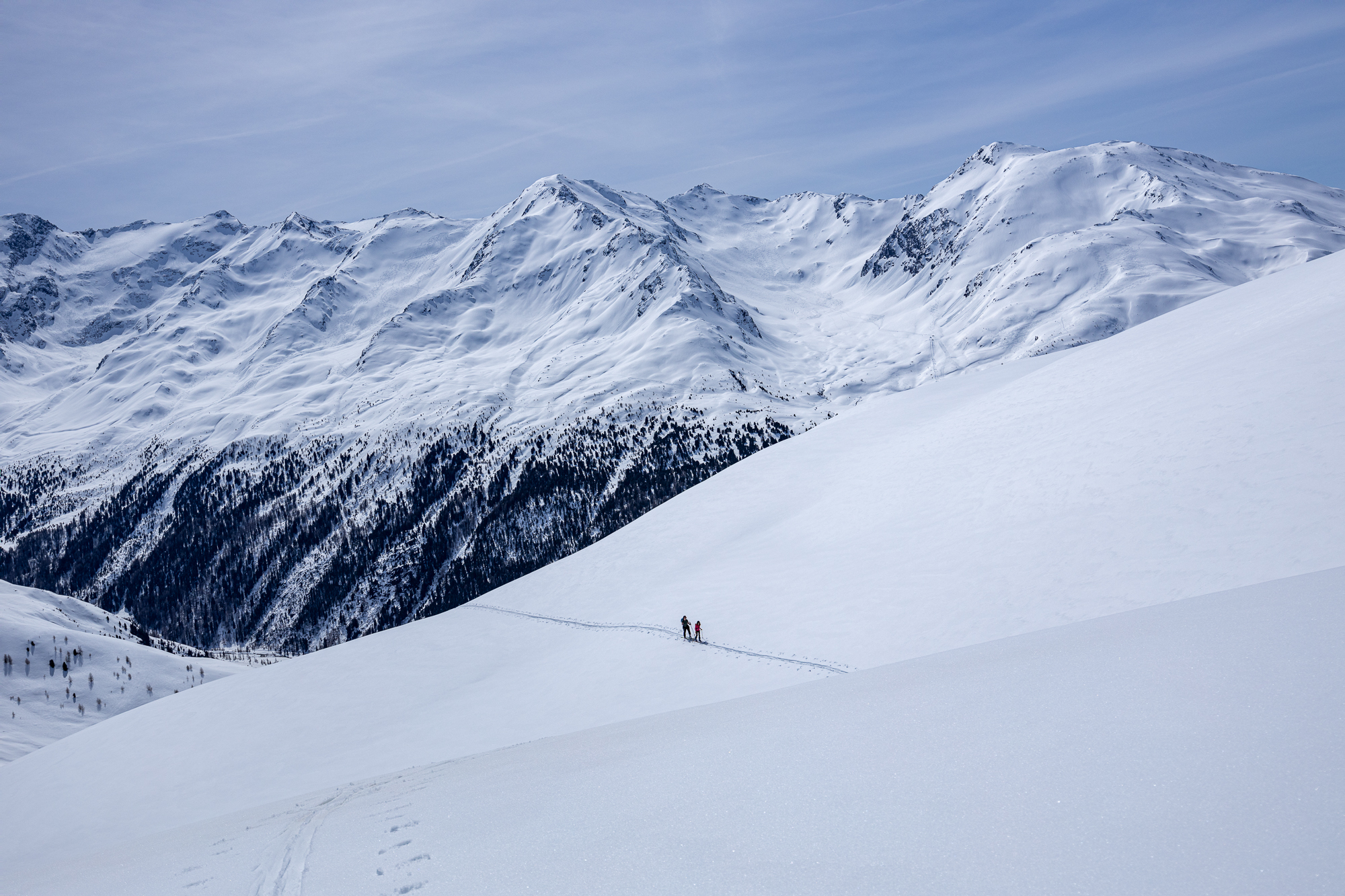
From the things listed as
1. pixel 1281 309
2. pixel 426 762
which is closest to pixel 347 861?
pixel 426 762

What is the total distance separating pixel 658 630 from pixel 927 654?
14.5 meters

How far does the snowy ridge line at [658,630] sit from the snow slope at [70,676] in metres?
37.7

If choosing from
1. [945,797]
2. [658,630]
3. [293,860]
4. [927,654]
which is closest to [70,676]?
[658,630]

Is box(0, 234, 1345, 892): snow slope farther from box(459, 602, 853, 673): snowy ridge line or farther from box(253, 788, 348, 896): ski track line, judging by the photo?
box(459, 602, 853, 673): snowy ridge line

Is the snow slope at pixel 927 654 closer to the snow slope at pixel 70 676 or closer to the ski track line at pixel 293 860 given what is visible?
the ski track line at pixel 293 860

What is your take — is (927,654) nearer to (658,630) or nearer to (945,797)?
(945,797)

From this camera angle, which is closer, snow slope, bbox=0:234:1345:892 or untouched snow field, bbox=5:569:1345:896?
untouched snow field, bbox=5:569:1345:896

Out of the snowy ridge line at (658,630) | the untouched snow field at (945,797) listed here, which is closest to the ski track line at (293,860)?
the untouched snow field at (945,797)

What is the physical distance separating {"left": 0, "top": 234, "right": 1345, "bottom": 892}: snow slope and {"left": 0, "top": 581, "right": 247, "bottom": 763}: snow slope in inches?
1302

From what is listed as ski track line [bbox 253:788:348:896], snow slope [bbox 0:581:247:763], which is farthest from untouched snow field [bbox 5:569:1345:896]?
snow slope [bbox 0:581:247:763]

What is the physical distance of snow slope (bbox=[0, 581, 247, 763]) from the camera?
61875mm

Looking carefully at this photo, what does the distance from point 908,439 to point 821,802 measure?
41.3 metres

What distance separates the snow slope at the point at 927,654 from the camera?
29.3 feet

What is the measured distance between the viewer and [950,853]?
766 cm
